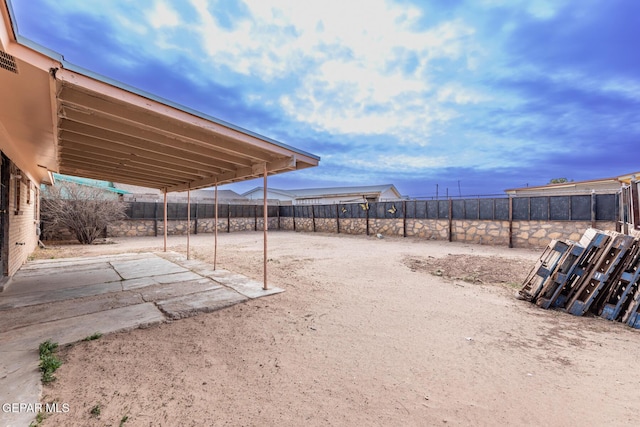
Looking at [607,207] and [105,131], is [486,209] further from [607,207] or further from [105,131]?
[105,131]

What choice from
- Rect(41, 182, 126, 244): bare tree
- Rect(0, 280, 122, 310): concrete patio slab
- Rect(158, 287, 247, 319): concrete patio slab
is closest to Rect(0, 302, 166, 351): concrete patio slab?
Rect(158, 287, 247, 319): concrete patio slab

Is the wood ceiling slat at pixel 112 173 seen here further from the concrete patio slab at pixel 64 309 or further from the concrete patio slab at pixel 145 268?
the concrete patio slab at pixel 64 309

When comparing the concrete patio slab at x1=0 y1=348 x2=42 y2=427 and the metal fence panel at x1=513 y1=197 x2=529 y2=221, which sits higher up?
the metal fence panel at x1=513 y1=197 x2=529 y2=221

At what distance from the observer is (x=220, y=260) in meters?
7.20

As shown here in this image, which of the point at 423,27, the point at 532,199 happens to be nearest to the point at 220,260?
the point at 423,27

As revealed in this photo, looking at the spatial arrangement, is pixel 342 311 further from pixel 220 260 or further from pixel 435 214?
pixel 435 214

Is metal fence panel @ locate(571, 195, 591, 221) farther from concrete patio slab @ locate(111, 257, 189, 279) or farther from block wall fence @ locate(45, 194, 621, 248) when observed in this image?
concrete patio slab @ locate(111, 257, 189, 279)

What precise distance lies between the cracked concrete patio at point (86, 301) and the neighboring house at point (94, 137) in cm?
88

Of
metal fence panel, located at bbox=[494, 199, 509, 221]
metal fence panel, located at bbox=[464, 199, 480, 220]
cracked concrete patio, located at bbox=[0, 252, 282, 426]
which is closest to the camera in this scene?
cracked concrete patio, located at bbox=[0, 252, 282, 426]

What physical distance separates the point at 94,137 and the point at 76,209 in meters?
10.0

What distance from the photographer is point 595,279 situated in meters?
3.38

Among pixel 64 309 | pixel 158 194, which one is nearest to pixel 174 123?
pixel 64 309

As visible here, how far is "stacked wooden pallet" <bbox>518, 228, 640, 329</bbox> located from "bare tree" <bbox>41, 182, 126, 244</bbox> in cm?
1462

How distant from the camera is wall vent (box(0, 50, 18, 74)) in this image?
5.39 feet
